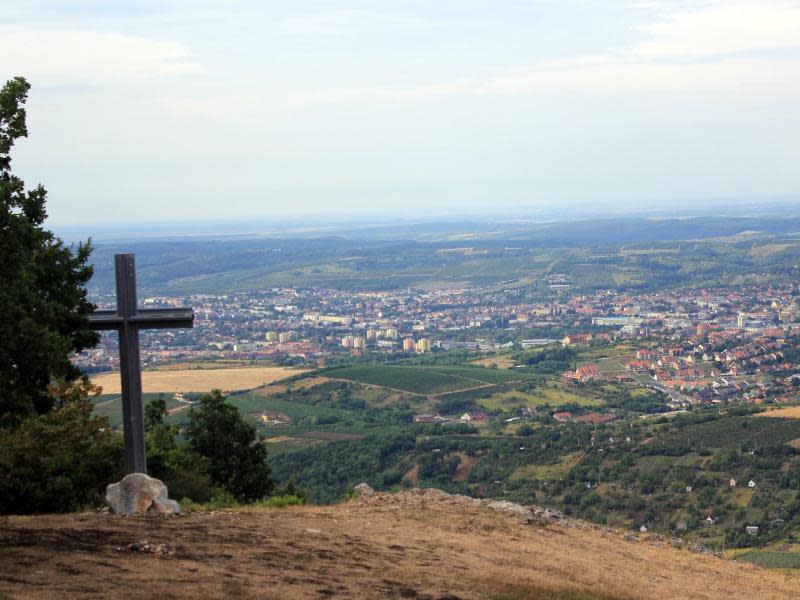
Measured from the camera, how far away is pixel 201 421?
17.7 metres

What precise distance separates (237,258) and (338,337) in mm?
72588

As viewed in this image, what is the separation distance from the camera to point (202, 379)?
2349 inches

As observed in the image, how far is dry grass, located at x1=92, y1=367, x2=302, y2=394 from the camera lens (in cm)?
5353

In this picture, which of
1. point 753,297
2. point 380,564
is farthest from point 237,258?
point 380,564

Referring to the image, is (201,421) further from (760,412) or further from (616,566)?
(760,412)

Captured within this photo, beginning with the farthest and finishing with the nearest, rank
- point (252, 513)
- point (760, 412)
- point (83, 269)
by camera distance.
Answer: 1. point (760, 412)
2. point (252, 513)
3. point (83, 269)

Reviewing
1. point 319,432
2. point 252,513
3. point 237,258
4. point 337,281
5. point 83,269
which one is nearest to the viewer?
point 83,269

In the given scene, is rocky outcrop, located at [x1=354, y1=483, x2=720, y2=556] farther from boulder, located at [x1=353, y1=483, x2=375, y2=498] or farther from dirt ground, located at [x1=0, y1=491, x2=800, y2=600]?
boulder, located at [x1=353, y1=483, x2=375, y2=498]

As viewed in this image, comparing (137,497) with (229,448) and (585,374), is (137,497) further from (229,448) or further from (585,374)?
(585,374)

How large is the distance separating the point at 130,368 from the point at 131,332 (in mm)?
385

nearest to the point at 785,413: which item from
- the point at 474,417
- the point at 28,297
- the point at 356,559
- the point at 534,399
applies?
the point at 474,417

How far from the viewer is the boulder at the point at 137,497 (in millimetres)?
10008

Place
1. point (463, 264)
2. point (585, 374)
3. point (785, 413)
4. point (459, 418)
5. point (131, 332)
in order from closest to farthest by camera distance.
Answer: point (131, 332)
point (785, 413)
point (459, 418)
point (585, 374)
point (463, 264)

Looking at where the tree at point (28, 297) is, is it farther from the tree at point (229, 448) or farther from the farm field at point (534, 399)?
the farm field at point (534, 399)
